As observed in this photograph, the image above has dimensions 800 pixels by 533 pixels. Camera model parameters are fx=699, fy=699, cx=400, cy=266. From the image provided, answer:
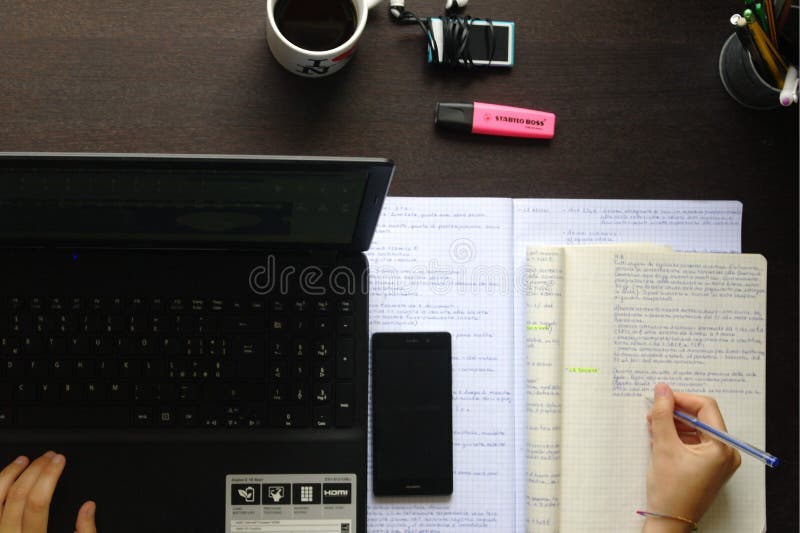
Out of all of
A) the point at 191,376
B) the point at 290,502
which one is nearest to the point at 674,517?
the point at 290,502

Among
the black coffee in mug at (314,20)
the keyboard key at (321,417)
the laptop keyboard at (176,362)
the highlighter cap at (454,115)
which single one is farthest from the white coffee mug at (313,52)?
the keyboard key at (321,417)

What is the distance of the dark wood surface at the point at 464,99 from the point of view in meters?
0.72

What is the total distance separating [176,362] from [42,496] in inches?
6.8

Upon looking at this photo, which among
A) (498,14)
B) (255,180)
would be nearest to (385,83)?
(498,14)

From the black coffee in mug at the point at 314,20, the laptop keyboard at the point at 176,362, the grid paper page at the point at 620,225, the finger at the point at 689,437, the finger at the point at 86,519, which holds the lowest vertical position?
the finger at the point at 86,519

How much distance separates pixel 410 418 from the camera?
0.72 metres

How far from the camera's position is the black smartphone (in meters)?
0.71

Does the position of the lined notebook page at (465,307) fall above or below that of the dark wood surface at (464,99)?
below

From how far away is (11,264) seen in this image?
2.20ft

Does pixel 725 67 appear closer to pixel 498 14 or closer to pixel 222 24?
pixel 498 14

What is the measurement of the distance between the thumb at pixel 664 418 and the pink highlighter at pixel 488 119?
0.30 meters

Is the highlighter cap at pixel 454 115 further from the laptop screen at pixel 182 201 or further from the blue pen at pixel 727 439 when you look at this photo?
the blue pen at pixel 727 439

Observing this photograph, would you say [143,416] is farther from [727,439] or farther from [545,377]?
[727,439]

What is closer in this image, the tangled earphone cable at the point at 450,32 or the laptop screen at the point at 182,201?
the laptop screen at the point at 182,201
